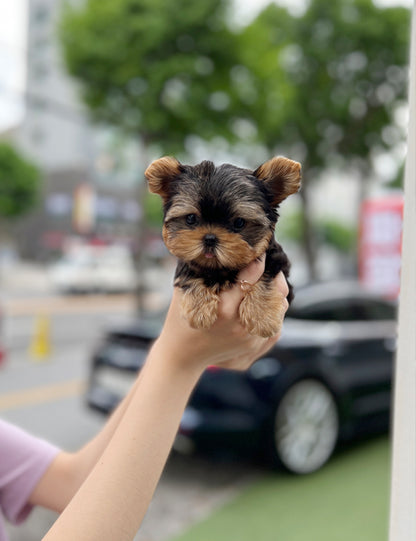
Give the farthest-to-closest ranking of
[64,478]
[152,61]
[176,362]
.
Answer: [152,61], [64,478], [176,362]

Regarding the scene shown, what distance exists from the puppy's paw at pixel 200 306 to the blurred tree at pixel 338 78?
12086 mm

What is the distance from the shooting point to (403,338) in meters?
0.80

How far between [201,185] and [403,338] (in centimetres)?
38

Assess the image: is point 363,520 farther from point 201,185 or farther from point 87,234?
point 87,234

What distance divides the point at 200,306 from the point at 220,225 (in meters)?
0.12

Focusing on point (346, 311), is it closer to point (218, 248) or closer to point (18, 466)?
point (18, 466)

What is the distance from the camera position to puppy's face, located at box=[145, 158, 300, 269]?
712 mm

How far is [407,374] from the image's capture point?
79 cm

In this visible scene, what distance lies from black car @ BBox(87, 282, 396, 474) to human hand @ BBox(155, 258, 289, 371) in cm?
321

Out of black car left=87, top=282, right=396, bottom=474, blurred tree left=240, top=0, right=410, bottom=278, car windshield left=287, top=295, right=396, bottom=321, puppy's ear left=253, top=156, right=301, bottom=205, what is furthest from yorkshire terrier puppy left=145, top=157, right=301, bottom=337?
blurred tree left=240, top=0, right=410, bottom=278

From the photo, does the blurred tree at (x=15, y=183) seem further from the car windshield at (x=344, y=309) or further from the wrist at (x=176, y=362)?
the wrist at (x=176, y=362)

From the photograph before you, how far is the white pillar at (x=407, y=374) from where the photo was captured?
78cm

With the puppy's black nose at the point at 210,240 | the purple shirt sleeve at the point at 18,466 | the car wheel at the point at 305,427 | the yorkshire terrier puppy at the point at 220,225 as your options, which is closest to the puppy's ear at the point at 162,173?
the yorkshire terrier puppy at the point at 220,225

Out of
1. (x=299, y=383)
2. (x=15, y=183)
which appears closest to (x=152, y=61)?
(x=299, y=383)
